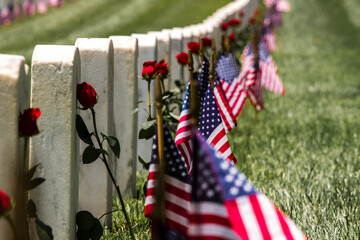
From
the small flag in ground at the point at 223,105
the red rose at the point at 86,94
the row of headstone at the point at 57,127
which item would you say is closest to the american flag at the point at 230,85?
the small flag in ground at the point at 223,105

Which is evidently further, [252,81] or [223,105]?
[252,81]

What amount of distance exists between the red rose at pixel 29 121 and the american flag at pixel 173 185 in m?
0.41

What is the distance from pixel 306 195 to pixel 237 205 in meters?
1.80

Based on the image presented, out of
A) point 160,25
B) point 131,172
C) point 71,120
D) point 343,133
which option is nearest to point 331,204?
point 131,172

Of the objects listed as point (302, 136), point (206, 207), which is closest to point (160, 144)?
point (206, 207)

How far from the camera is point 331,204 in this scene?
317 cm

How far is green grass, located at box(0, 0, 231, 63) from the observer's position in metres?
12.5

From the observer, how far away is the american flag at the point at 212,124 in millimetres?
2401

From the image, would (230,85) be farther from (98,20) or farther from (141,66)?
(98,20)

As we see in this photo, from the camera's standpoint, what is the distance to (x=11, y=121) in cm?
201

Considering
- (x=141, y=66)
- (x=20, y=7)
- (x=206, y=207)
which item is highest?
(x=20, y=7)

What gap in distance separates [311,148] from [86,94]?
9.07 feet

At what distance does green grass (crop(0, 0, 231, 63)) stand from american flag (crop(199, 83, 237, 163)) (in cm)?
758

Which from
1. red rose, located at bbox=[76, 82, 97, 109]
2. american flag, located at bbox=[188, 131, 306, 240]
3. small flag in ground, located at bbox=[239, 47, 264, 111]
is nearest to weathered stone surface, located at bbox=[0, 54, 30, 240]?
red rose, located at bbox=[76, 82, 97, 109]
